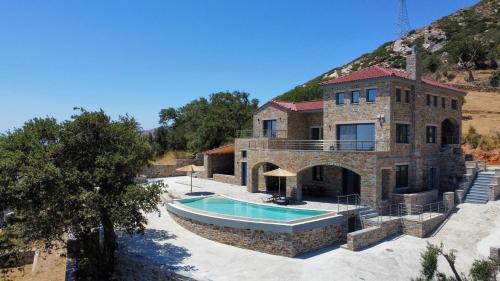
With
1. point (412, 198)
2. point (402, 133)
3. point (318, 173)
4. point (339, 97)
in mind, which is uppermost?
point (339, 97)

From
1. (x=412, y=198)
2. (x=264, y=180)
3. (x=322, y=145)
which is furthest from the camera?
(x=264, y=180)

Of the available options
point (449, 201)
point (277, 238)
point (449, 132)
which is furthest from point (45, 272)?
point (449, 132)

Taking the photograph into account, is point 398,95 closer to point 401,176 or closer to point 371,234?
point 401,176

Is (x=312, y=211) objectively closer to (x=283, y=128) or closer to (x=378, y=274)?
(x=378, y=274)

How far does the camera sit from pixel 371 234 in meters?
20.1

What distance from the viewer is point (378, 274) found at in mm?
16188

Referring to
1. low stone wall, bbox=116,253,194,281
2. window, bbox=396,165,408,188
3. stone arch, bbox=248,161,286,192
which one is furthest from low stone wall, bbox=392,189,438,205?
low stone wall, bbox=116,253,194,281

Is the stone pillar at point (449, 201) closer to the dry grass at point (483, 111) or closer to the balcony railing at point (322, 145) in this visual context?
the balcony railing at point (322, 145)

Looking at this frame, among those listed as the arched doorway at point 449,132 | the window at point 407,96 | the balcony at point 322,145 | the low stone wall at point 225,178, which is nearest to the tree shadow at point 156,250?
the balcony at point 322,145

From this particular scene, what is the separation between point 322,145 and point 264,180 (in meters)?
5.95

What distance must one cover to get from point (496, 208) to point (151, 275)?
22272 mm

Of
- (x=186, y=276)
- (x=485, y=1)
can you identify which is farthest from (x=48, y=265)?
(x=485, y=1)

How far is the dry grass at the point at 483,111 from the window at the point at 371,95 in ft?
89.8

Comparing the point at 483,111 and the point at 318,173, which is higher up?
the point at 483,111
